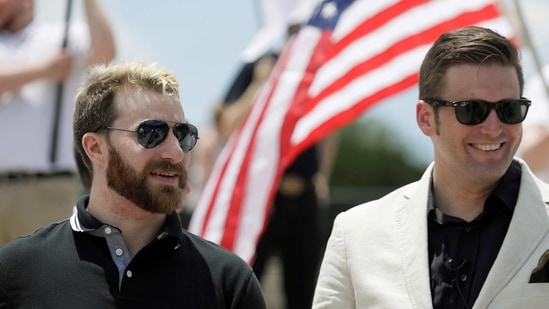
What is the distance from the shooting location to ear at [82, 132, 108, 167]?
3959 millimetres

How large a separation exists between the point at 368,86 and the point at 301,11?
33.9 inches

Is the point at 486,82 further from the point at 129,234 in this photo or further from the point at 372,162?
the point at 372,162

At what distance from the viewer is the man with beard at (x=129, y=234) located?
3.72 metres

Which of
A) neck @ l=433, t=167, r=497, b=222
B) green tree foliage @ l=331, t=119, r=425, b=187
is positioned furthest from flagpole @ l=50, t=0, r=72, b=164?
green tree foliage @ l=331, t=119, r=425, b=187

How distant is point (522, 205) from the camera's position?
3.90 metres

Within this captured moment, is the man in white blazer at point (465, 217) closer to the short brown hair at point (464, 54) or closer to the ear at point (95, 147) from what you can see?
the short brown hair at point (464, 54)

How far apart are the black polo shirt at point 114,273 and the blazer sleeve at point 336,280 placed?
0.33 metres

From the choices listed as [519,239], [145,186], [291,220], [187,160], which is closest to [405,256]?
[519,239]

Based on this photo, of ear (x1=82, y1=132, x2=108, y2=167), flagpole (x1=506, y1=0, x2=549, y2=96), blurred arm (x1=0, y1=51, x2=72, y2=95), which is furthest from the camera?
blurred arm (x1=0, y1=51, x2=72, y2=95)

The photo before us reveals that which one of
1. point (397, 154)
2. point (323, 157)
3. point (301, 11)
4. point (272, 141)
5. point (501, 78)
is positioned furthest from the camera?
point (397, 154)

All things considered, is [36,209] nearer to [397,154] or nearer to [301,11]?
[301,11]

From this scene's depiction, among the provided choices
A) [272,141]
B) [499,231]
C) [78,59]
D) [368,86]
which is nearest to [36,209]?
[78,59]

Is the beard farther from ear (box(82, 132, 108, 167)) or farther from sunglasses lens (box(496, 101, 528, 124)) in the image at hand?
sunglasses lens (box(496, 101, 528, 124))

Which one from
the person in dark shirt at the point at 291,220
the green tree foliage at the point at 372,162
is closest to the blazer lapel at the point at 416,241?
the person in dark shirt at the point at 291,220
